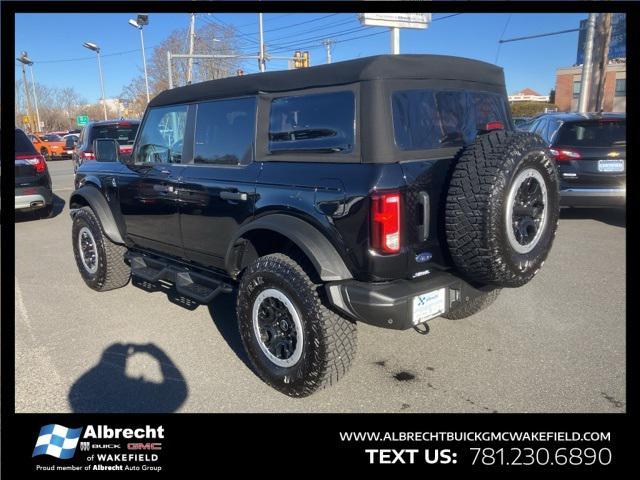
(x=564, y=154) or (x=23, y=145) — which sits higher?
(x=23, y=145)

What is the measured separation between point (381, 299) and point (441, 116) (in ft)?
4.26

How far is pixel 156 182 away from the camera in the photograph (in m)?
4.11

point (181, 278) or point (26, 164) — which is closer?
point (181, 278)

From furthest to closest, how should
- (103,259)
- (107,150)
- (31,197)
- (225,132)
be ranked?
(31,197) → (103,259) → (107,150) → (225,132)

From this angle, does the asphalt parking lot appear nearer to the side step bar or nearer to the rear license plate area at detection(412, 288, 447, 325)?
the side step bar

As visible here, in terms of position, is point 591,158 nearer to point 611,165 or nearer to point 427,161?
point 611,165

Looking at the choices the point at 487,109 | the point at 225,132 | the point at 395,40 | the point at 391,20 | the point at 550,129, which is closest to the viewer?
the point at 487,109

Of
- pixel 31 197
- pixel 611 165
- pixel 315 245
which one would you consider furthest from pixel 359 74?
pixel 31 197

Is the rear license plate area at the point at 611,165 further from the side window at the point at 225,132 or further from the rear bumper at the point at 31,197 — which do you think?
the rear bumper at the point at 31,197

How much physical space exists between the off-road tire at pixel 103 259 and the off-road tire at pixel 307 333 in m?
2.46

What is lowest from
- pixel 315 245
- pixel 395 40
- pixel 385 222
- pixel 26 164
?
pixel 315 245

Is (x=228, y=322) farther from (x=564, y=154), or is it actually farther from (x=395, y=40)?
(x=395, y=40)

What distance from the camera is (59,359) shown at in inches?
144

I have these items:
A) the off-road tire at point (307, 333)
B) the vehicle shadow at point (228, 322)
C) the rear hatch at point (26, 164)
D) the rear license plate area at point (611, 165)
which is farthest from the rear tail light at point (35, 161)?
the rear license plate area at point (611, 165)
